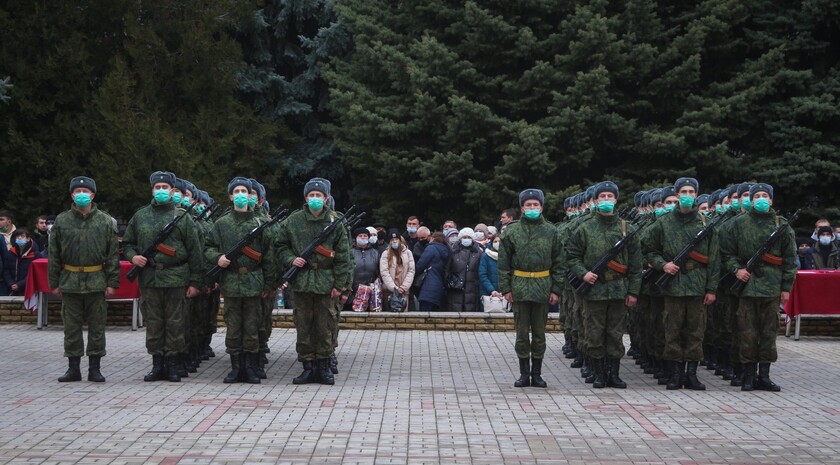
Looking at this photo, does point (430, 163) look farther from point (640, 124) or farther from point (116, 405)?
point (116, 405)

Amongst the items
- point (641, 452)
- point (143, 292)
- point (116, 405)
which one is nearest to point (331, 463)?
point (641, 452)

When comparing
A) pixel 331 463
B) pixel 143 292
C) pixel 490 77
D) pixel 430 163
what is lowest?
pixel 331 463

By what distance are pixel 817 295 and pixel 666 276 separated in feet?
22.3

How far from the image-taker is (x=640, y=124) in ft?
103

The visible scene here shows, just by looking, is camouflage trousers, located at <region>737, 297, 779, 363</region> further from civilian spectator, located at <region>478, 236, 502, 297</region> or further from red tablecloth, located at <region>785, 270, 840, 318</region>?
civilian spectator, located at <region>478, 236, 502, 297</region>

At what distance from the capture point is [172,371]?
14.0 m

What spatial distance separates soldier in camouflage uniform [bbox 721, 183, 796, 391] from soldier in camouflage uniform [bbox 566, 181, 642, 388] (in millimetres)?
1154

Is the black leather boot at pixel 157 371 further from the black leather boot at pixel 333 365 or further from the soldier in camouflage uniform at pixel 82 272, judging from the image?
the black leather boot at pixel 333 365

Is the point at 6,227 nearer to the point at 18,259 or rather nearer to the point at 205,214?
the point at 18,259

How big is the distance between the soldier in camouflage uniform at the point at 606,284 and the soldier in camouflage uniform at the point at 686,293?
0.42 metres

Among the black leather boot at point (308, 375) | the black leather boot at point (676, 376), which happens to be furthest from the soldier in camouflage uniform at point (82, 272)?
the black leather boot at point (676, 376)

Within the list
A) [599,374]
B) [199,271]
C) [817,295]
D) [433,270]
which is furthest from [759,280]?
[433,270]

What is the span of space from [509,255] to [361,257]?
747 cm

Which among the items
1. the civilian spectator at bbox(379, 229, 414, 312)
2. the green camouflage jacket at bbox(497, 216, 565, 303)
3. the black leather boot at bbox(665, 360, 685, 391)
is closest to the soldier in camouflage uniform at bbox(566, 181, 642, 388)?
the green camouflage jacket at bbox(497, 216, 565, 303)
